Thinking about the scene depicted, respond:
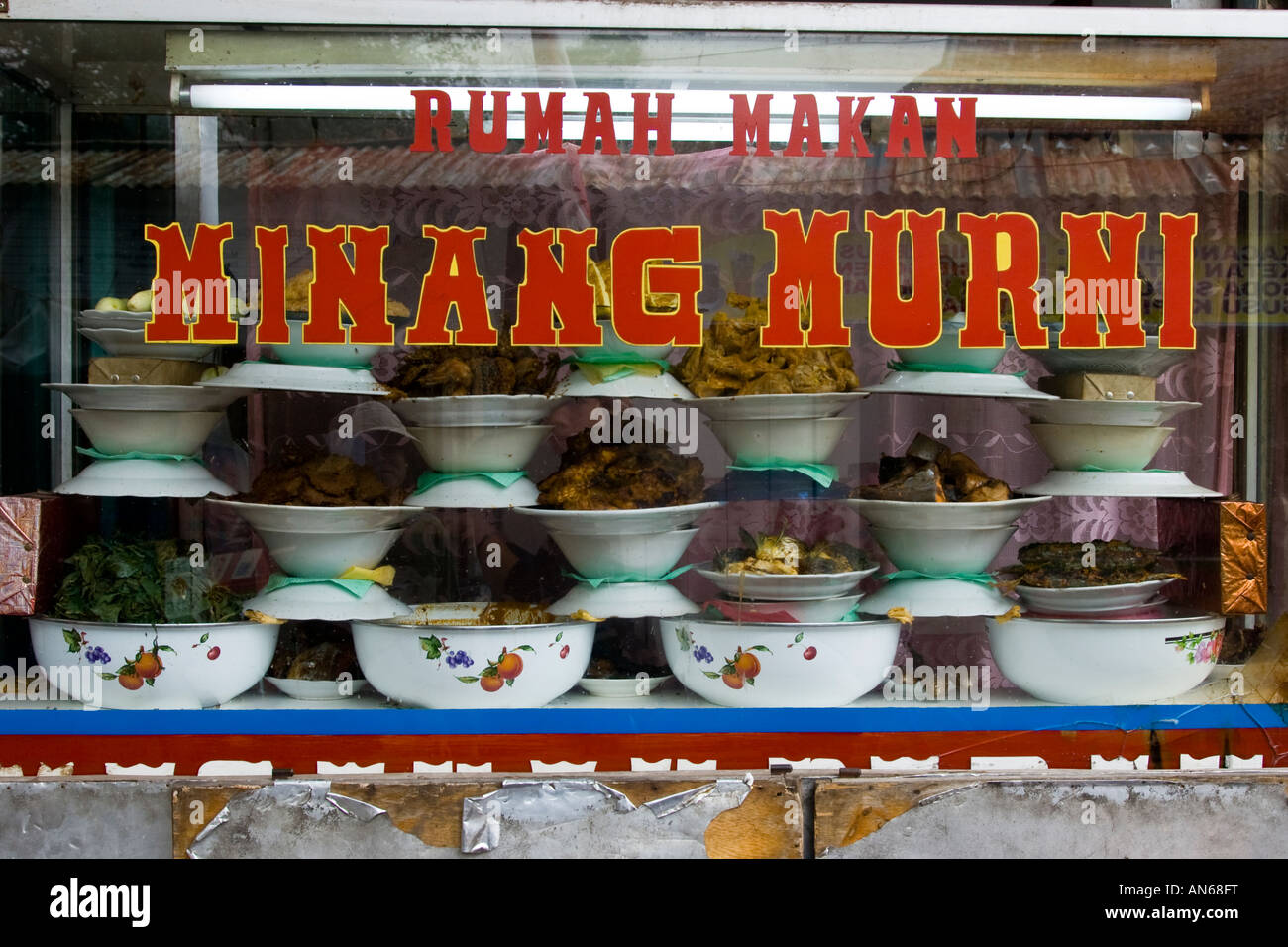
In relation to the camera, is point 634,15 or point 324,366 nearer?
point 634,15

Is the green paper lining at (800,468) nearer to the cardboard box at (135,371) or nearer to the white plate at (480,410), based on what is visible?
the white plate at (480,410)

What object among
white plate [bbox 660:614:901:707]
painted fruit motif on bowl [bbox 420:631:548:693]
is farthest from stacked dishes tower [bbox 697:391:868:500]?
painted fruit motif on bowl [bbox 420:631:548:693]

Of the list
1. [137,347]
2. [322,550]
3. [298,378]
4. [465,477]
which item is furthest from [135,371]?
[465,477]

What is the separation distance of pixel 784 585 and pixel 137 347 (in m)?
1.85

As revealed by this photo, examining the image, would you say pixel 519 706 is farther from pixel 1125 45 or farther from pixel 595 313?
pixel 1125 45

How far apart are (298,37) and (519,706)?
1844mm

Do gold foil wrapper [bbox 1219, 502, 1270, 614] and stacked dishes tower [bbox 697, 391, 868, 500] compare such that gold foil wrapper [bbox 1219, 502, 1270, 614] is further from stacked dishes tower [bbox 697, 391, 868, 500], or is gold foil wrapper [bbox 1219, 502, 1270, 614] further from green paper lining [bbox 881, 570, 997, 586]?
stacked dishes tower [bbox 697, 391, 868, 500]

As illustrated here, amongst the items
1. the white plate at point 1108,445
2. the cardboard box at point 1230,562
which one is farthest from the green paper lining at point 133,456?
the cardboard box at point 1230,562

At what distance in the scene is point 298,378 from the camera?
9.08 ft

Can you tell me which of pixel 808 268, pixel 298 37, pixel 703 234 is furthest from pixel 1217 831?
pixel 298 37

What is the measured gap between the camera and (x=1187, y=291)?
271cm

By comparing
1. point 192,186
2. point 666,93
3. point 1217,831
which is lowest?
point 1217,831

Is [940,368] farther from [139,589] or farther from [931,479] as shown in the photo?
[139,589]

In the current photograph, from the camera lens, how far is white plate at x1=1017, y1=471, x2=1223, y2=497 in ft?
9.33
